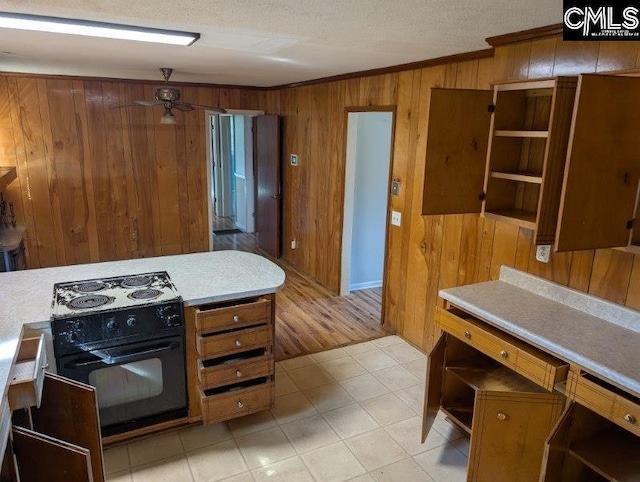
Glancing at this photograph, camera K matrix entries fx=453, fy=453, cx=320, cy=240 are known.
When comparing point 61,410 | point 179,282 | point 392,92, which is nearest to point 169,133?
point 392,92

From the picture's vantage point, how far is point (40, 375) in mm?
1654

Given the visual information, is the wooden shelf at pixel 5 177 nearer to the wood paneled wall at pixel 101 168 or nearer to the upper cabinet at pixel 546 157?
the wood paneled wall at pixel 101 168

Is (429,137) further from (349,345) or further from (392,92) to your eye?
(349,345)

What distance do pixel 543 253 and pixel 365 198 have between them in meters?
Result: 2.50

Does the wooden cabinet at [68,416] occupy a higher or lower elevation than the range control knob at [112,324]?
lower

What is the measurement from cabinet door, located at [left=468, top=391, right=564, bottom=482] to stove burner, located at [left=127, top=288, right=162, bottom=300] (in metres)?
1.65

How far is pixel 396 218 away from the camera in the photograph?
3701 millimetres

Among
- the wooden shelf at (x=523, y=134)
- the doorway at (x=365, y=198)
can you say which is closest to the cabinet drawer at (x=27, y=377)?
the wooden shelf at (x=523, y=134)

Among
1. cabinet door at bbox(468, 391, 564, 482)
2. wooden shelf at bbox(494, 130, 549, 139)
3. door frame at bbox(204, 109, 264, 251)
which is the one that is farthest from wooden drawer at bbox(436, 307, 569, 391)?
door frame at bbox(204, 109, 264, 251)

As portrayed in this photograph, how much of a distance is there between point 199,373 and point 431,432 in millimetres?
1392

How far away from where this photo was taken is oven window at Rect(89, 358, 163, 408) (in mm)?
2234

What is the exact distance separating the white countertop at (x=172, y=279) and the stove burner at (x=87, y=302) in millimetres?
104

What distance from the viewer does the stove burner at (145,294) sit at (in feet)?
7.55

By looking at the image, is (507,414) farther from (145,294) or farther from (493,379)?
(145,294)
